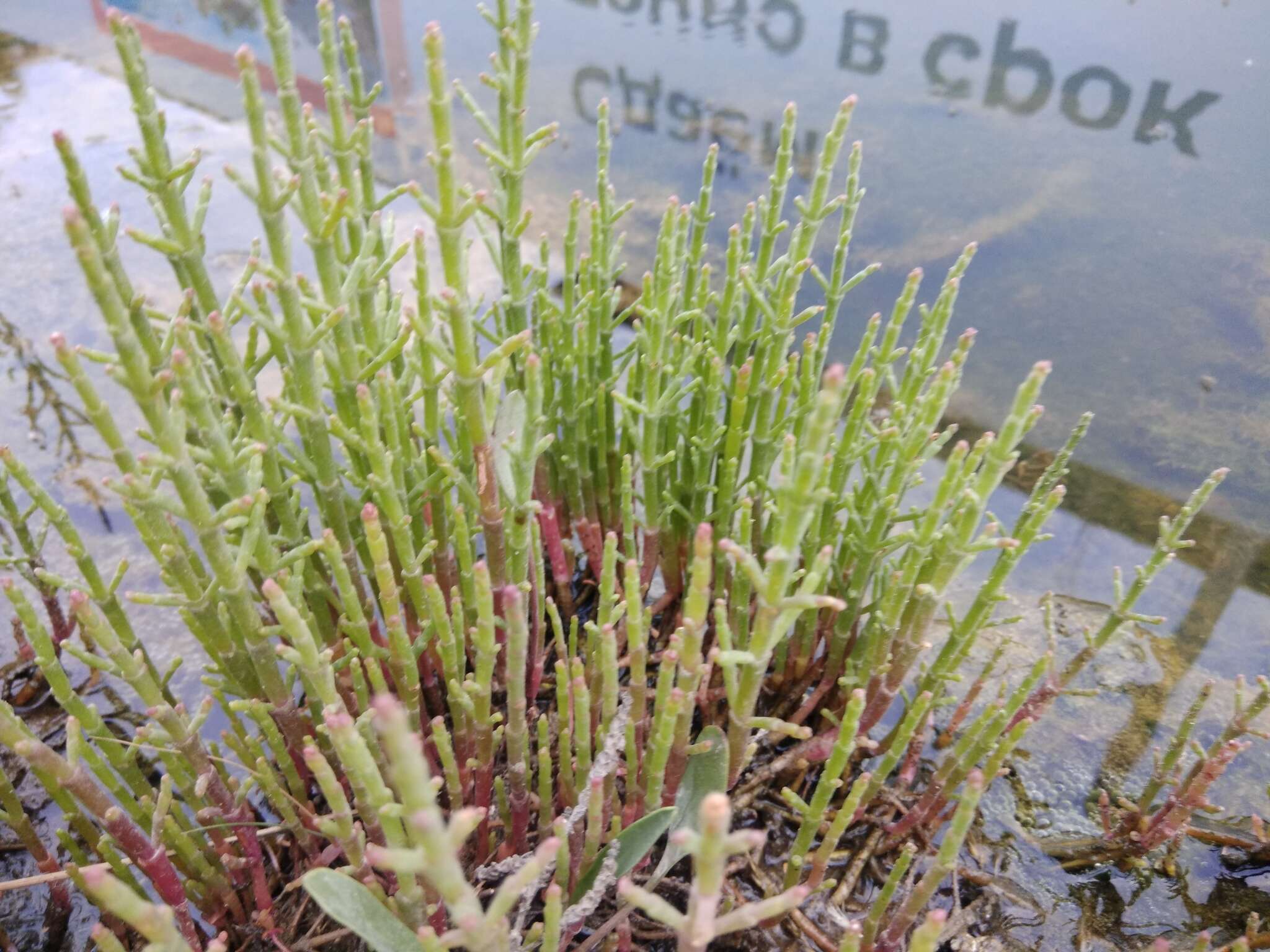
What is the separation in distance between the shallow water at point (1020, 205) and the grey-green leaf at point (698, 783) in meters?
0.67

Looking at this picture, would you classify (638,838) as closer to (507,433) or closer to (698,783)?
(698,783)

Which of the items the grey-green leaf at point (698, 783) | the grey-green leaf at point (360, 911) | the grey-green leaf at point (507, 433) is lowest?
the grey-green leaf at point (698, 783)

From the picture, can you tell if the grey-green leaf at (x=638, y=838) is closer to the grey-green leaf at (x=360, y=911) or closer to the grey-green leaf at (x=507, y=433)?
the grey-green leaf at (x=360, y=911)

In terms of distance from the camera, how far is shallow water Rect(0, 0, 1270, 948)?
5.92 feet

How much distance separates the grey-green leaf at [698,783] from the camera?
1.10 m

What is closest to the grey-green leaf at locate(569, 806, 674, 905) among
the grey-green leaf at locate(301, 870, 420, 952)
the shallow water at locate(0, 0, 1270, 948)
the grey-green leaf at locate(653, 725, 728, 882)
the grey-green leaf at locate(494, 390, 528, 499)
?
the grey-green leaf at locate(653, 725, 728, 882)

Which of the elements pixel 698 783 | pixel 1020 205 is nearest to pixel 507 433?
pixel 698 783

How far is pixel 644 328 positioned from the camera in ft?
4.58

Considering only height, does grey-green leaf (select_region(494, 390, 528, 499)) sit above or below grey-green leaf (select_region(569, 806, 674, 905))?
above

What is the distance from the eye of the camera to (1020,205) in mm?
3555

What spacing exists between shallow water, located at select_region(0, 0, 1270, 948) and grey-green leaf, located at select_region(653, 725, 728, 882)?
0.67m

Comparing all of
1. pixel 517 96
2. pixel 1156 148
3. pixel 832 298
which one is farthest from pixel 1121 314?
pixel 517 96

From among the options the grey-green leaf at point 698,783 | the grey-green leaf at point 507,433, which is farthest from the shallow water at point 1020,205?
the grey-green leaf at point 698,783

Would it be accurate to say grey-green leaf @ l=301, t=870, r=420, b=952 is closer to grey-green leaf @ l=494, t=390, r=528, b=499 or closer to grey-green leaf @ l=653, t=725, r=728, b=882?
grey-green leaf @ l=653, t=725, r=728, b=882
